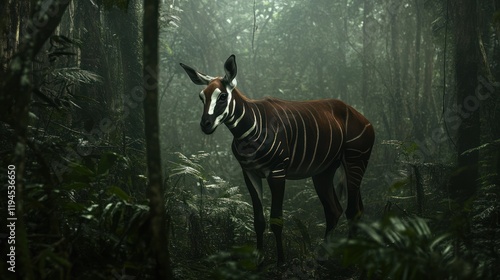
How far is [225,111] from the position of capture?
Answer: 22.5 feet

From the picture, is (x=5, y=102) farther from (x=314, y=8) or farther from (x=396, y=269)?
(x=314, y=8)

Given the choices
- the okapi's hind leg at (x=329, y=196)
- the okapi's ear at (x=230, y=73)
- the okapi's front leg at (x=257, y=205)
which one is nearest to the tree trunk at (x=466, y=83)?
the okapi's hind leg at (x=329, y=196)

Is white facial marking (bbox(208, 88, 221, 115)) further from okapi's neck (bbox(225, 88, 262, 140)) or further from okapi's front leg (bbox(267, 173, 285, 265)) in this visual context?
okapi's front leg (bbox(267, 173, 285, 265))

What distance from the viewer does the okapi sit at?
692cm

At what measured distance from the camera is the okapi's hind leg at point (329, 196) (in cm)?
796

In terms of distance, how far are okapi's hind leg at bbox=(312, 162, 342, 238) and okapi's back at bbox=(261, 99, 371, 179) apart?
11.3 inches

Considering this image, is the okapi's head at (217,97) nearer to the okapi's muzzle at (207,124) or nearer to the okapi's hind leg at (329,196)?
the okapi's muzzle at (207,124)

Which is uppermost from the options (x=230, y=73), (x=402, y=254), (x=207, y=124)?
(x=230, y=73)

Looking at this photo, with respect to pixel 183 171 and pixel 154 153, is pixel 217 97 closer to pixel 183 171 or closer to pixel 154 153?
pixel 183 171

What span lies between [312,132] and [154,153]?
15.1 ft

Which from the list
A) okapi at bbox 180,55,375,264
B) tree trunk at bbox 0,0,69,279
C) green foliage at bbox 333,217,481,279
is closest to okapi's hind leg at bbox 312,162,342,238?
okapi at bbox 180,55,375,264

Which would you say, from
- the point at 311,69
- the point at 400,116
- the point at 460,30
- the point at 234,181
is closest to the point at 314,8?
the point at 311,69

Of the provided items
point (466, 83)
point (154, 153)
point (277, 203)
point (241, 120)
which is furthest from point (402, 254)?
point (466, 83)

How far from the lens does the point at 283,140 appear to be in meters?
7.38
